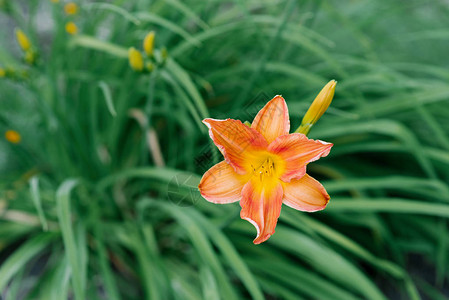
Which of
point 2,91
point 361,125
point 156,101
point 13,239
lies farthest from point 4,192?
point 361,125

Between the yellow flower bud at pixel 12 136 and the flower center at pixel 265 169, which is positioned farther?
the yellow flower bud at pixel 12 136

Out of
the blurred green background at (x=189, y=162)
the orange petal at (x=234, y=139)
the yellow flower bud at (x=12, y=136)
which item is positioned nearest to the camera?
the orange petal at (x=234, y=139)

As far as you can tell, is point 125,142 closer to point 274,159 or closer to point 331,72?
point 331,72

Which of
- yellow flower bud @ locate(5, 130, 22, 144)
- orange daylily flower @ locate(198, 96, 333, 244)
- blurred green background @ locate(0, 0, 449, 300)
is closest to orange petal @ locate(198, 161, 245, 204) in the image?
orange daylily flower @ locate(198, 96, 333, 244)

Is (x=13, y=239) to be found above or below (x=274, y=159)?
below

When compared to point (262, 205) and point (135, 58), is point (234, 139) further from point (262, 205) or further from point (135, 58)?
point (135, 58)

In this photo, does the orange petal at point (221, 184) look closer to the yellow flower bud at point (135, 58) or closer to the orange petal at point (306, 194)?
the orange petal at point (306, 194)

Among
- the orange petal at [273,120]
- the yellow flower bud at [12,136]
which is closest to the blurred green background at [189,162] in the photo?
the yellow flower bud at [12,136]
